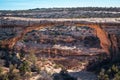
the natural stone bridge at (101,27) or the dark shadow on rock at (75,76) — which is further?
the natural stone bridge at (101,27)

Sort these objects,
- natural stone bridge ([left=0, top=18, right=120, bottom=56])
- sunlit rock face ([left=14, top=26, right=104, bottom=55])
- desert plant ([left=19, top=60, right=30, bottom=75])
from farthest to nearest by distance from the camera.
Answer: sunlit rock face ([left=14, top=26, right=104, bottom=55]) → natural stone bridge ([left=0, top=18, right=120, bottom=56]) → desert plant ([left=19, top=60, right=30, bottom=75])

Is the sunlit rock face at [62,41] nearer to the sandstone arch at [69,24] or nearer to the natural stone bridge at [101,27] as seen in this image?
the sandstone arch at [69,24]

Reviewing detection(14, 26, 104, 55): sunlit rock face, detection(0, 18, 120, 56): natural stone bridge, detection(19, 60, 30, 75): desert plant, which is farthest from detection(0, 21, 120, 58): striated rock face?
detection(14, 26, 104, 55): sunlit rock face

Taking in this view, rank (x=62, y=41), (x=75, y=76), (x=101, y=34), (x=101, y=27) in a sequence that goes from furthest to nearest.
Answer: (x=62, y=41) → (x=101, y=34) → (x=101, y=27) → (x=75, y=76)

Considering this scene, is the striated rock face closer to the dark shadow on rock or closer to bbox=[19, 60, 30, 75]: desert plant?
the dark shadow on rock

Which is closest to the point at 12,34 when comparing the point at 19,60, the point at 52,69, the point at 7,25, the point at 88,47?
the point at 7,25

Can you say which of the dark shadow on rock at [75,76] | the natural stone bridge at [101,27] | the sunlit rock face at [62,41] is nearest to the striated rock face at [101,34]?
the natural stone bridge at [101,27]

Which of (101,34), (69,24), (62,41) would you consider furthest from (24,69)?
(62,41)

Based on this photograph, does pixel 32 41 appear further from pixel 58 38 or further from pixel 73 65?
pixel 73 65

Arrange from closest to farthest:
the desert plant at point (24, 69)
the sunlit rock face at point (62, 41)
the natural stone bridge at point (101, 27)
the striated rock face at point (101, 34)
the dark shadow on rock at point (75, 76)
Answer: the desert plant at point (24, 69), the dark shadow on rock at point (75, 76), the natural stone bridge at point (101, 27), the striated rock face at point (101, 34), the sunlit rock face at point (62, 41)

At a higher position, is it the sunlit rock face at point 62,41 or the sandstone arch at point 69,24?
the sandstone arch at point 69,24

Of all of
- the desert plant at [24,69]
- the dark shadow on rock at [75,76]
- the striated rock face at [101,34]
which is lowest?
the dark shadow on rock at [75,76]

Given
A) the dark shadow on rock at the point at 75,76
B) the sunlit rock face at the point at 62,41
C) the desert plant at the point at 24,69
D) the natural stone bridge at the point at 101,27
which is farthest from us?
the sunlit rock face at the point at 62,41

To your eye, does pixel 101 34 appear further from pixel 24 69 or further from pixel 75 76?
pixel 24 69
